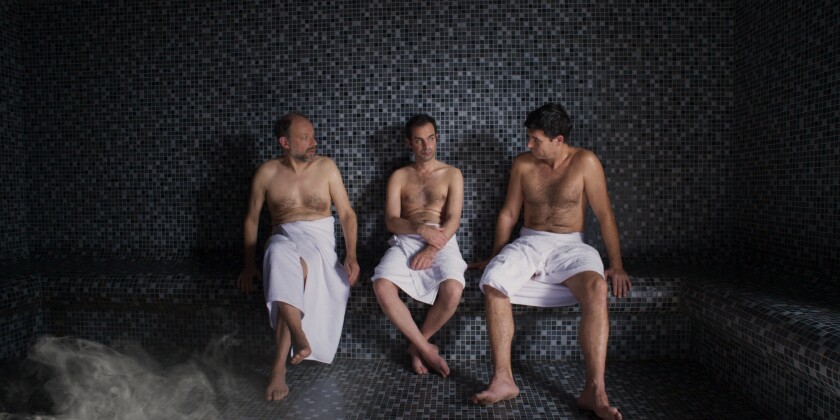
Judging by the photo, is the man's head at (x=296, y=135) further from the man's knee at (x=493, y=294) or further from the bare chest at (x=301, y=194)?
the man's knee at (x=493, y=294)

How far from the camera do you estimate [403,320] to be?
3010mm

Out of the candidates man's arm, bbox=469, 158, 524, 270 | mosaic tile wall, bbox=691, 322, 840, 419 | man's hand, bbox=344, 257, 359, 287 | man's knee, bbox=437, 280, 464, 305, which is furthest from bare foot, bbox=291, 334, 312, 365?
mosaic tile wall, bbox=691, 322, 840, 419

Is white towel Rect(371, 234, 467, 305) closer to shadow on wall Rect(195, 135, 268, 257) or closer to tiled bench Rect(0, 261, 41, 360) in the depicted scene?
shadow on wall Rect(195, 135, 268, 257)

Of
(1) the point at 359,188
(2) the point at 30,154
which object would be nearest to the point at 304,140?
(1) the point at 359,188

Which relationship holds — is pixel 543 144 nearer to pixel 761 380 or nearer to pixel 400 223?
pixel 400 223

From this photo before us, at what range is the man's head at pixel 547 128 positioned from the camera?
308 cm

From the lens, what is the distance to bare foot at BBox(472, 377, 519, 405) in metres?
2.62

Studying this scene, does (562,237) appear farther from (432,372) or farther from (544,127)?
(432,372)

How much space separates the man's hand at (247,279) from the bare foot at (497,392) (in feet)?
4.66

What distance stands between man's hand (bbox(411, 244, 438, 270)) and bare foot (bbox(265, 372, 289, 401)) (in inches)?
35.5

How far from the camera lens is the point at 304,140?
339 cm

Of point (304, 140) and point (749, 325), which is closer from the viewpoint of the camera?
point (749, 325)

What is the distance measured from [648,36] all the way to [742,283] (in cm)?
181

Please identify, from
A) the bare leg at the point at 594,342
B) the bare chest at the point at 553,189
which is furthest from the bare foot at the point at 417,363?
the bare chest at the point at 553,189
